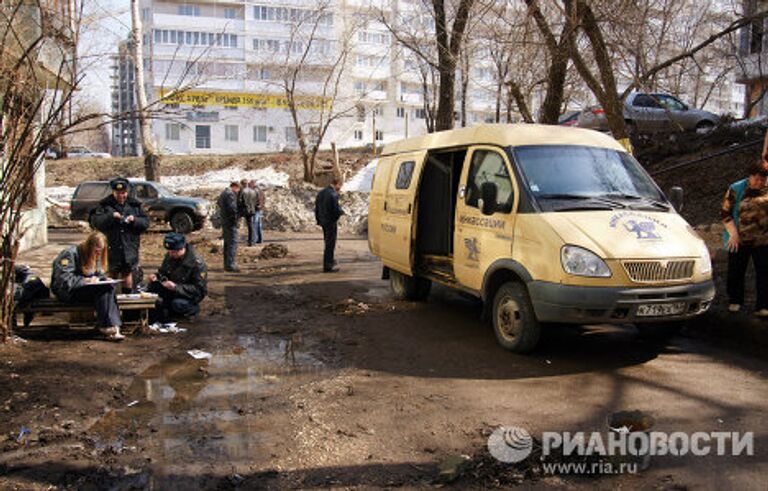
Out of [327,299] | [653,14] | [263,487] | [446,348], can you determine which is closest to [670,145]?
[653,14]

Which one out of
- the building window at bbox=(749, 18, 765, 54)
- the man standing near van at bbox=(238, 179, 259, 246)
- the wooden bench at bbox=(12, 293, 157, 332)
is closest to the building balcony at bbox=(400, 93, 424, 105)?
the building window at bbox=(749, 18, 765, 54)

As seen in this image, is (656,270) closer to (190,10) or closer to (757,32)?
(757,32)

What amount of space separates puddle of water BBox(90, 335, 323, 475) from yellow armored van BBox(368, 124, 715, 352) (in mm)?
2098

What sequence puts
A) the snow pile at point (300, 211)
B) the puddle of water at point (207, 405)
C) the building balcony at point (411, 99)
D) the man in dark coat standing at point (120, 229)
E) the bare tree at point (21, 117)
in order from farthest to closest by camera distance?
the building balcony at point (411, 99)
the snow pile at point (300, 211)
the man in dark coat standing at point (120, 229)
the bare tree at point (21, 117)
the puddle of water at point (207, 405)

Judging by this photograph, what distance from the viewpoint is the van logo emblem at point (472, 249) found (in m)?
6.74

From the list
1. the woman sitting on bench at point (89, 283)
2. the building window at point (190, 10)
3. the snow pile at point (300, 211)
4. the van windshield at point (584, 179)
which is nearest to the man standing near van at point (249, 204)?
the snow pile at point (300, 211)

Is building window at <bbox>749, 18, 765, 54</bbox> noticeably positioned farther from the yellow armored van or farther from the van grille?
the van grille

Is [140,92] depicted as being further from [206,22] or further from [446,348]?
[206,22]

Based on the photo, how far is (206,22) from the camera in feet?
184

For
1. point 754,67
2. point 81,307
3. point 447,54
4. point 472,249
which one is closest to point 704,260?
point 472,249

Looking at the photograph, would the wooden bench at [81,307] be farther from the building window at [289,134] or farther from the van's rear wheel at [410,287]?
the building window at [289,134]

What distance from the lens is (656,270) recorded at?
5.51 meters

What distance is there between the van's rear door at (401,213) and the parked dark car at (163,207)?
38.8ft

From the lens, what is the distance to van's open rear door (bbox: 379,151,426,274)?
8320 mm
